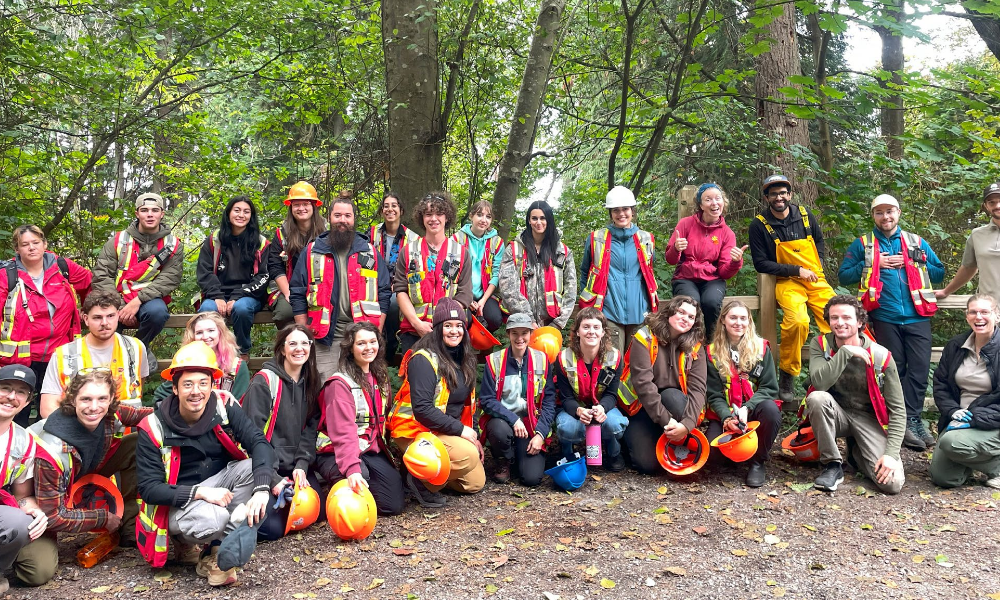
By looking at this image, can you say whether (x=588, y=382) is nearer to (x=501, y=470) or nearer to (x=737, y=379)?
(x=501, y=470)

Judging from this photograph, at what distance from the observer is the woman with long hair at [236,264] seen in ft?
19.9

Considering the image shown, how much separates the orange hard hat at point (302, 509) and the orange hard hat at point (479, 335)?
1885mm

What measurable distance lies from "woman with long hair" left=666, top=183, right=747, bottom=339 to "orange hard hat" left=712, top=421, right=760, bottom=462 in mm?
1061

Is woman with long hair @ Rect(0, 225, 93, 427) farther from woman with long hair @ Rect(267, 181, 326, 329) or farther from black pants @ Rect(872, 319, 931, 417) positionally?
black pants @ Rect(872, 319, 931, 417)

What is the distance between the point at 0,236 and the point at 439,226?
4215 mm

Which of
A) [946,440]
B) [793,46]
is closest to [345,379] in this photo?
[946,440]

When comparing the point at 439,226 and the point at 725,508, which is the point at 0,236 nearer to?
the point at 439,226

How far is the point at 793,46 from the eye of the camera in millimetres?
8805

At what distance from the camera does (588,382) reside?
5762 mm

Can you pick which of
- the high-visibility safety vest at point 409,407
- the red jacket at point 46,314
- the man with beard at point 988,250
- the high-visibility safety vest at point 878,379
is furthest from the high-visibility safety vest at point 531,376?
the man with beard at point 988,250

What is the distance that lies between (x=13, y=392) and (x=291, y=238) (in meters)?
2.56

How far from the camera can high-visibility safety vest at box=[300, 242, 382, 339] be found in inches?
221

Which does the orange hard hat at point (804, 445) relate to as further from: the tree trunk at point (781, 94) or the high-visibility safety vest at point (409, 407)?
the tree trunk at point (781, 94)

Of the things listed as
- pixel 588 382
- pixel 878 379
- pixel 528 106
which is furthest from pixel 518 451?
pixel 528 106
